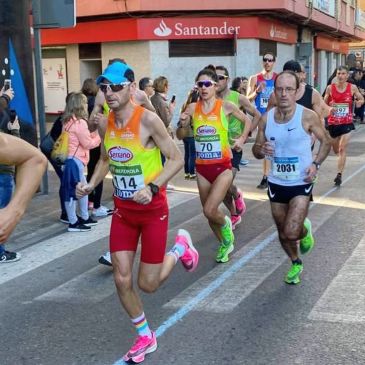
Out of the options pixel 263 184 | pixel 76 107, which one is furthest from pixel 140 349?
pixel 263 184

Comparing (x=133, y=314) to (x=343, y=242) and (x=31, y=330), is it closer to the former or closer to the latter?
(x=31, y=330)

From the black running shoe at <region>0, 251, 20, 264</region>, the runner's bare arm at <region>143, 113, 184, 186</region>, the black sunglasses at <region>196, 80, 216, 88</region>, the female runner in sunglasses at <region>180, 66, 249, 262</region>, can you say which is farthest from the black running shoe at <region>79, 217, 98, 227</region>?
the runner's bare arm at <region>143, 113, 184, 186</region>

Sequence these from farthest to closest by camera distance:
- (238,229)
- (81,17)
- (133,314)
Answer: (81,17) < (238,229) < (133,314)

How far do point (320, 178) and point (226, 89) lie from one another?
16.4 feet

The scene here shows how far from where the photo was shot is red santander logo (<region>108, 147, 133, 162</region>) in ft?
13.4

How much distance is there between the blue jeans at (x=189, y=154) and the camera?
11.7 meters

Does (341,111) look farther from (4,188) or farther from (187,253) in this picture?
(187,253)

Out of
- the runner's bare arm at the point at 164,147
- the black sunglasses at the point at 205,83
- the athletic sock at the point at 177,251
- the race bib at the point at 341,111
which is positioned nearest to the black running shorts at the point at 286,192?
the athletic sock at the point at 177,251

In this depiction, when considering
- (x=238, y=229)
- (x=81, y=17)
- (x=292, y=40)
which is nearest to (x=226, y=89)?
(x=238, y=229)

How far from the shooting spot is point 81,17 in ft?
67.2

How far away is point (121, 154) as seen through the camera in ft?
13.5

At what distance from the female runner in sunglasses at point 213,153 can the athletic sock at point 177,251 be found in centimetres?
130

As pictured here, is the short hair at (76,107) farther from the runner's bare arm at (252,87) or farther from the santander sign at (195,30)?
the santander sign at (195,30)

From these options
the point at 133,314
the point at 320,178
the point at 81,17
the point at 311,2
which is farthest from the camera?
the point at 311,2
